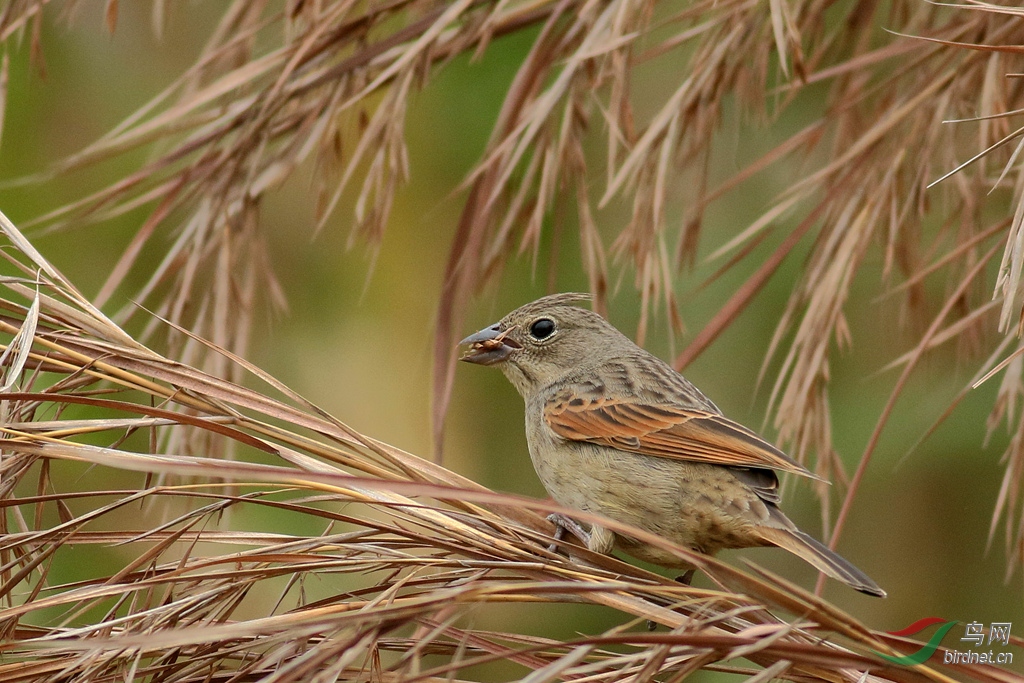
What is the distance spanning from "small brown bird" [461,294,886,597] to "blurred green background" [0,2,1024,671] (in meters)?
1.09

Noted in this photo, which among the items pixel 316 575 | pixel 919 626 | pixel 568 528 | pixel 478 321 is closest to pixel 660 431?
A: pixel 568 528

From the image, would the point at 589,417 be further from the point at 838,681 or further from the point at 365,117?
the point at 838,681

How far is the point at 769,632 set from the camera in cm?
159

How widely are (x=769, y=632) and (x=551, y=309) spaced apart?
195cm

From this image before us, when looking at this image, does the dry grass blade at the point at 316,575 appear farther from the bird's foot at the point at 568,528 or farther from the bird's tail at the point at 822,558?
the bird's foot at the point at 568,528

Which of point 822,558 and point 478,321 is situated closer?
point 822,558

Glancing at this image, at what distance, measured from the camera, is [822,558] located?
2.32 meters

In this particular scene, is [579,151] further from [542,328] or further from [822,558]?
[822,558]

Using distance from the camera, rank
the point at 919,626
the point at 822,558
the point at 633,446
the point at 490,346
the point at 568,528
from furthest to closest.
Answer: the point at 490,346, the point at 633,446, the point at 568,528, the point at 822,558, the point at 919,626

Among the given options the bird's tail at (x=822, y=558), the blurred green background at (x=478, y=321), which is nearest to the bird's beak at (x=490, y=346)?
the blurred green background at (x=478, y=321)

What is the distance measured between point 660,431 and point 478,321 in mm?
2343

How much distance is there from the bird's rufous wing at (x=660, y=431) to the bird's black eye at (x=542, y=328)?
0.34 metres

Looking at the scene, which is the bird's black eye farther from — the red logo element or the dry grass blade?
the red logo element

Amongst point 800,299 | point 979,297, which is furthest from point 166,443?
point 979,297
